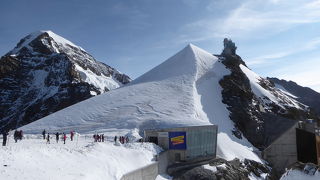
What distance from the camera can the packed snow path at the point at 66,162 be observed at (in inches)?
754

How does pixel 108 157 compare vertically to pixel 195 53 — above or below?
below

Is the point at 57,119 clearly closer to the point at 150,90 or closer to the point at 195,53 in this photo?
the point at 150,90

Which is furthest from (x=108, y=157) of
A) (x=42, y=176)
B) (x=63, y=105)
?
(x=63, y=105)

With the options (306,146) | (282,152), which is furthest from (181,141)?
(306,146)

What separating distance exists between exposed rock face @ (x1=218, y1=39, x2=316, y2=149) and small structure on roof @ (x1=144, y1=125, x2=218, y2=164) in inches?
982

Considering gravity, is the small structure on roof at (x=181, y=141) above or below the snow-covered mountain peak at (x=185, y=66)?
below

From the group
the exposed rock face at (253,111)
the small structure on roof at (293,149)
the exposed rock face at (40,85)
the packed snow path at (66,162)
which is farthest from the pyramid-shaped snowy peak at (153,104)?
the exposed rock face at (40,85)

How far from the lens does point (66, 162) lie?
23359 millimetres

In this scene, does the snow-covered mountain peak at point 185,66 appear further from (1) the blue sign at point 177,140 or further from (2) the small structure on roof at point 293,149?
(1) the blue sign at point 177,140

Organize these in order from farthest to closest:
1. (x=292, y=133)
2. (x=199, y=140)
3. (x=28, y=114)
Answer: (x=28, y=114)
(x=292, y=133)
(x=199, y=140)

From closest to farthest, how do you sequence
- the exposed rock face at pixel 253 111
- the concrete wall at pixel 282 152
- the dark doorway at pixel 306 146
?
the concrete wall at pixel 282 152, the dark doorway at pixel 306 146, the exposed rock face at pixel 253 111

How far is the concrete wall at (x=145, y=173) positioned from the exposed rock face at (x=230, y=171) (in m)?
4.01

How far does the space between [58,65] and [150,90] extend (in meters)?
110

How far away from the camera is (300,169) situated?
57.5 feet
